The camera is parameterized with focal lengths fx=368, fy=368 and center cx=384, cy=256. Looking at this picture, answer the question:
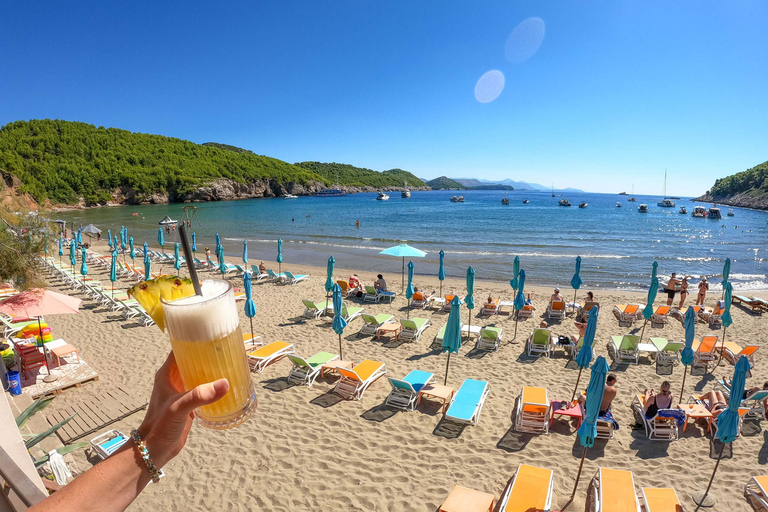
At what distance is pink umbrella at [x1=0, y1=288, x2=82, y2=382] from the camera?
6691mm

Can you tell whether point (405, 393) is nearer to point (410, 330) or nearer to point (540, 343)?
point (410, 330)

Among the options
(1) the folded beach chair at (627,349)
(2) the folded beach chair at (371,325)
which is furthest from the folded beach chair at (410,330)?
(1) the folded beach chair at (627,349)

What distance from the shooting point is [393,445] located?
6113mm

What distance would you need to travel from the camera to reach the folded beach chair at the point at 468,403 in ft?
21.3

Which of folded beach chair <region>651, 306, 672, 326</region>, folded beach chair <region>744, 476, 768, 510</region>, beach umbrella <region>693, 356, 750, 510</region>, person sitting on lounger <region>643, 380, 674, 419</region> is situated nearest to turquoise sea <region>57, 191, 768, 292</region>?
folded beach chair <region>651, 306, 672, 326</region>

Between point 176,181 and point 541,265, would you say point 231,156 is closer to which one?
point 176,181

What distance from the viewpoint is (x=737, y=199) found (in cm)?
9425

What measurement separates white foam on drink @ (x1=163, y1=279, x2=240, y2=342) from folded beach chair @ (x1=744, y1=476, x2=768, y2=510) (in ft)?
23.9

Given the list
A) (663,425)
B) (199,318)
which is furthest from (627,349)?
(199,318)

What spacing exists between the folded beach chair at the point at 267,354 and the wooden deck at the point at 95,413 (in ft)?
7.30

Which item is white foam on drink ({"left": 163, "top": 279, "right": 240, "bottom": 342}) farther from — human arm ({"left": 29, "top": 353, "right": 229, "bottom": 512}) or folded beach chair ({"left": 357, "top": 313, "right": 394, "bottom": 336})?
folded beach chair ({"left": 357, "top": 313, "right": 394, "bottom": 336})

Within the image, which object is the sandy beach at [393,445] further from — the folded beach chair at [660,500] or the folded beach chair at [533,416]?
the folded beach chair at [660,500]

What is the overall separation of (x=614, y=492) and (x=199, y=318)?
583 centimetres

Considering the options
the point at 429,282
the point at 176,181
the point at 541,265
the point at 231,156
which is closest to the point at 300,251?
the point at 429,282
